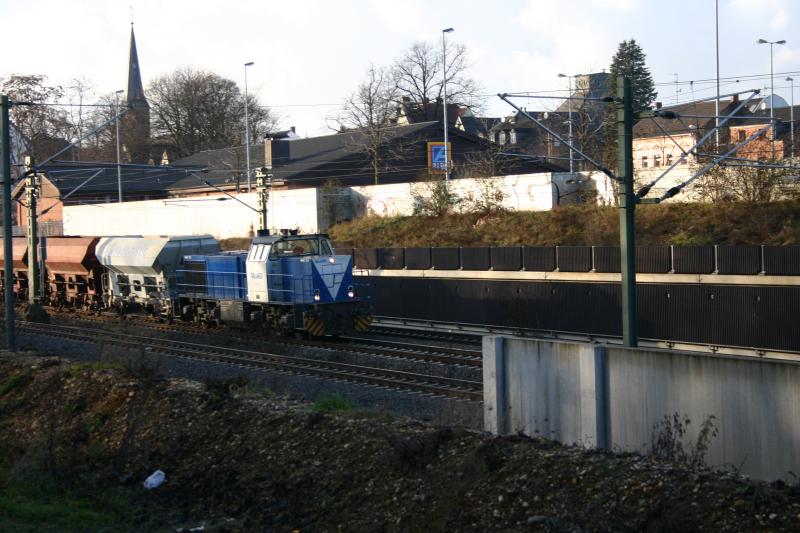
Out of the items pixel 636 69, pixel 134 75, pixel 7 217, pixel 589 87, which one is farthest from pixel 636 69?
pixel 134 75

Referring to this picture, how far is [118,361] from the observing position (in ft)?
59.2

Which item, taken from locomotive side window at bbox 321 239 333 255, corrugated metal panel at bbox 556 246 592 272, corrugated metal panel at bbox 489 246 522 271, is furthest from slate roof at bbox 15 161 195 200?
corrugated metal panel at bbox 556 246 592 272

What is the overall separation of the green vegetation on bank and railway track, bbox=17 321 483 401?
13.1 metres

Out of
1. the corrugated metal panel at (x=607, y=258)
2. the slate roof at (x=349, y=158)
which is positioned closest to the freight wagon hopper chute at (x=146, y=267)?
the corrugated metal panel at (x=607, y=258)

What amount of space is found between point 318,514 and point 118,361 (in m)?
9.47

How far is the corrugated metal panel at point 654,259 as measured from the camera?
24234 mm

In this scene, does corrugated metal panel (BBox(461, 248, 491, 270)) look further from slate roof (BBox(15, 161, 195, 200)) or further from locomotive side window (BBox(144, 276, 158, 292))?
slate roof (BBox(15, 161, 195, 200))

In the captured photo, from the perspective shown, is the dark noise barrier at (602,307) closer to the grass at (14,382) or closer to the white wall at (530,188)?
the white wall at (530,188)

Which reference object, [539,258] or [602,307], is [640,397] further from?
[539,258]

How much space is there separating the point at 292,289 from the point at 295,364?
3.97m

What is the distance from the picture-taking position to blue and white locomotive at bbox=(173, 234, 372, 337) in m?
24.5

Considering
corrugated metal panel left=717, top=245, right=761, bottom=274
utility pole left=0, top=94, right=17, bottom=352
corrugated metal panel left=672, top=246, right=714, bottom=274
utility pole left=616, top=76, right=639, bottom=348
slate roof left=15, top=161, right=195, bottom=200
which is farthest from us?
slate roof left=15, top=161, right=195, bottom=200

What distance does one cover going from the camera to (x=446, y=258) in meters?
31.0

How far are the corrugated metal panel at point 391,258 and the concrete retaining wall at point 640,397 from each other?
70.1 feet
